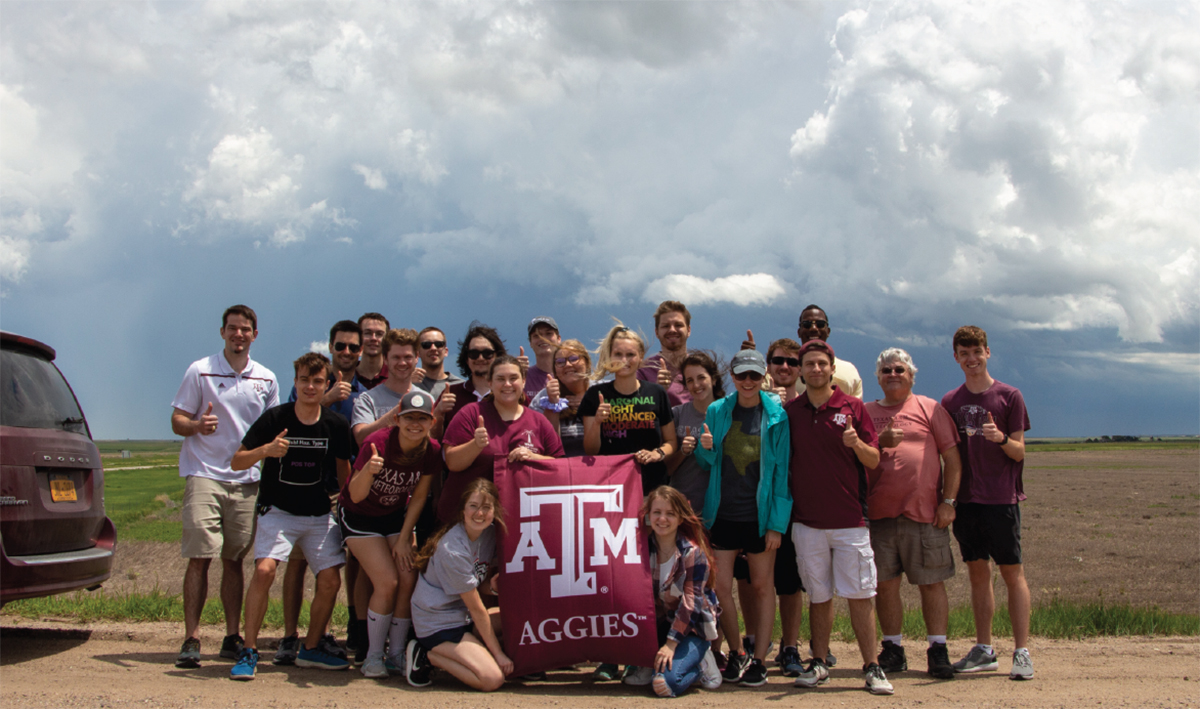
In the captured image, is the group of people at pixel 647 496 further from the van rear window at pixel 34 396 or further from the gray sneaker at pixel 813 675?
the van rear window at pixel 34 396

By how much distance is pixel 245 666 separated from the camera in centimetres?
552

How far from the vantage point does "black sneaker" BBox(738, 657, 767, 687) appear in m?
5.55

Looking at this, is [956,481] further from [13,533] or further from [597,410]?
[13,533]

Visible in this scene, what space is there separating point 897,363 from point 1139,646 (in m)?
4.39

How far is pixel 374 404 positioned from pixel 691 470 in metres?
2.76

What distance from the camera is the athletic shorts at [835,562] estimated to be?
5566mm

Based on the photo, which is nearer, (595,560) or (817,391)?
(595,560)

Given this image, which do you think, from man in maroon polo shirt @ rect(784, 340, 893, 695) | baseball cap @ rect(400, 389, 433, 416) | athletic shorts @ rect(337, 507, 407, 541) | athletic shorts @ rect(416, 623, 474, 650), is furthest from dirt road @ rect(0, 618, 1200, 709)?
baseball cap @ rect(400, 389, 433, 416)

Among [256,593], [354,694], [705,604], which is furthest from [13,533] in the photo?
[705,604]

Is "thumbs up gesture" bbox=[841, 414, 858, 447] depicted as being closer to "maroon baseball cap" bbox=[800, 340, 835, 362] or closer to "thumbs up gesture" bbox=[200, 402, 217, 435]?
"maroon baseball cap" bbox=[800, 340, 835, 362]

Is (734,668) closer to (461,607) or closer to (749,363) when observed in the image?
(461,607)

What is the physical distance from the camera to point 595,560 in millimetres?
5414

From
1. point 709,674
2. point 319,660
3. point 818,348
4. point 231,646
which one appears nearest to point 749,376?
point 818,348

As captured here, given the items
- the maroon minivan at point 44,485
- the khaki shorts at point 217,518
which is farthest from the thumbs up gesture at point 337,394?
the maroon minivan at point 44,485
